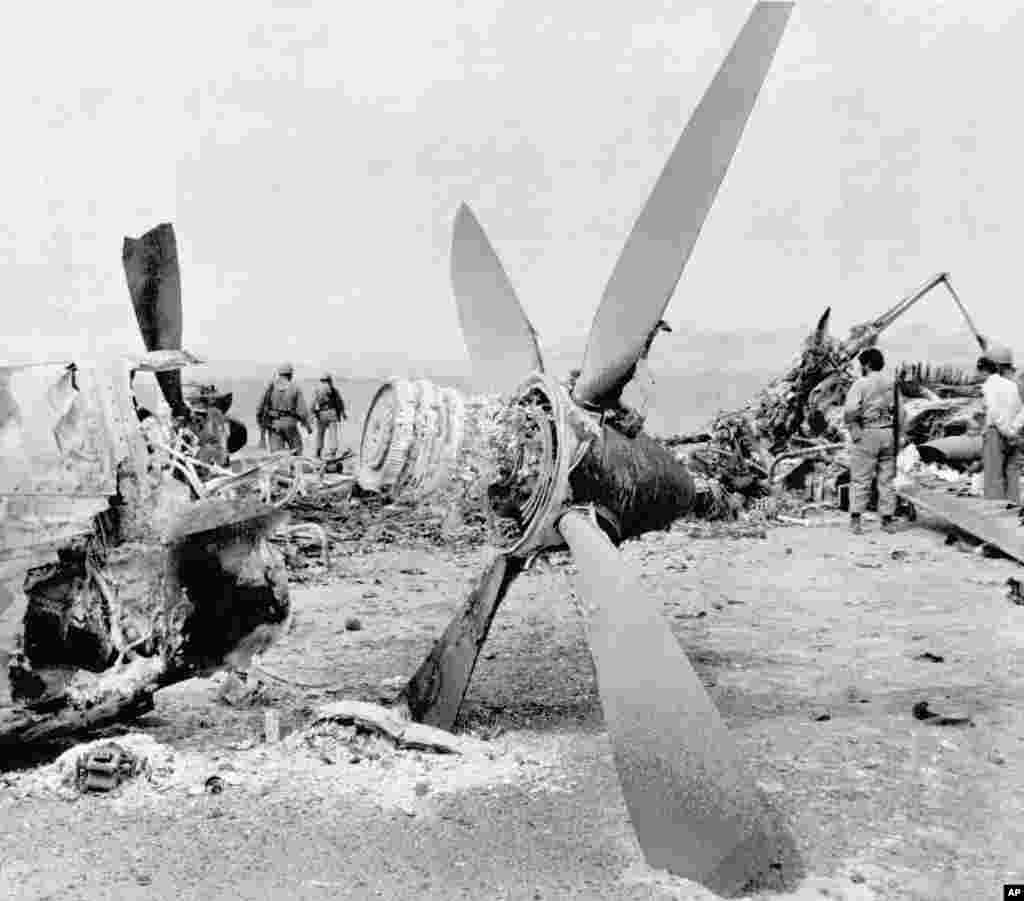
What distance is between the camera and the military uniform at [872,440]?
42.8ft

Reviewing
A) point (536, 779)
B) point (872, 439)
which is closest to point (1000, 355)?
point (872, 439)

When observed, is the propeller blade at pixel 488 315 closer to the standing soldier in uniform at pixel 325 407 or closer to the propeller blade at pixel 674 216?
the propeller blade at pixel 674 216

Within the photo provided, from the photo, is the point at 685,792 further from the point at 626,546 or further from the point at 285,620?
the point at 626,546

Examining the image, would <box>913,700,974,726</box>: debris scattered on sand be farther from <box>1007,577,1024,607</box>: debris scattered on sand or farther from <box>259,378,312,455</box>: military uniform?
<box>259,378,312,455</box>: military uniform

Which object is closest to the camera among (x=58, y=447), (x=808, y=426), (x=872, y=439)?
(x=58, y=447)

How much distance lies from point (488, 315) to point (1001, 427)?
7.70 m

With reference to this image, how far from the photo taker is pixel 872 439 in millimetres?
13164

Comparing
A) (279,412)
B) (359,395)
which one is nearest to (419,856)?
(279,412)

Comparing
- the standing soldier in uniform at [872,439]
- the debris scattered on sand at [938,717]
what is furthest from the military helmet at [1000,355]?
the debris scattered on sand at [938,717]

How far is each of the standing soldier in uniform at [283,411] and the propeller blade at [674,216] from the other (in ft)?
37.8

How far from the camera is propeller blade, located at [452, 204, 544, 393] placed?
6.31 m

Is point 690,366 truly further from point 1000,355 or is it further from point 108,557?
point 108,557

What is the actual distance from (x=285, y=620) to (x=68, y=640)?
Result: 100 centimetres

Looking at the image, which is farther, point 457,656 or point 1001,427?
point 1001,427
